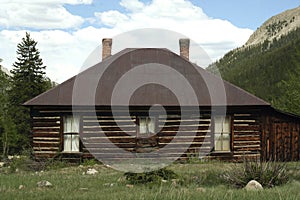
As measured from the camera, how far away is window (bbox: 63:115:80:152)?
18844 millimetres

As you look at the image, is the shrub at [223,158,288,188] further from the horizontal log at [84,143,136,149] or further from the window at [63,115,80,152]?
the window at [63,115,80,152]

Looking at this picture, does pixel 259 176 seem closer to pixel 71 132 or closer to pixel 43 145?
pixel 71 132

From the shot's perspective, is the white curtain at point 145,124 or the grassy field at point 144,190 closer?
the grassy field at point 144,190

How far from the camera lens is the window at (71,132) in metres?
18.8

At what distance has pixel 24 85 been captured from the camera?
3312 centimetres

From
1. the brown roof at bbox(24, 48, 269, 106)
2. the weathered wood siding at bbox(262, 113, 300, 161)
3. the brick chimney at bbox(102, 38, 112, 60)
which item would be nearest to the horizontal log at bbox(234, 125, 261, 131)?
the weathered wood siding at bbox(262, 113, 300, 161)

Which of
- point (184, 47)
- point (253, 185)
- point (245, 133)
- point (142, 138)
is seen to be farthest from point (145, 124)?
point (253, 185)

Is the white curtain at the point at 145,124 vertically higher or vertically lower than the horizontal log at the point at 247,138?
higher

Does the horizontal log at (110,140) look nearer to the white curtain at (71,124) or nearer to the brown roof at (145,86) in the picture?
the white curtain at (71,124)

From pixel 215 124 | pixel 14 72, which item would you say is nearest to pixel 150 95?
pixel 215 124

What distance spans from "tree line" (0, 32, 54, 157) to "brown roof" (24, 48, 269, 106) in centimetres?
1331

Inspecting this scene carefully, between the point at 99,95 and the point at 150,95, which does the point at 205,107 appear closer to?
the point at 150,95

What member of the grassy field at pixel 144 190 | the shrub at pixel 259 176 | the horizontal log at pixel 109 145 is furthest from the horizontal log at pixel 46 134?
the shrub at pixel 259 176

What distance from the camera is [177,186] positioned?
10312mm
